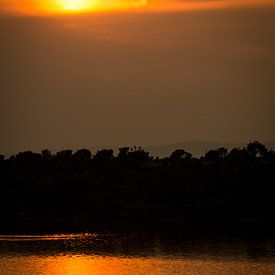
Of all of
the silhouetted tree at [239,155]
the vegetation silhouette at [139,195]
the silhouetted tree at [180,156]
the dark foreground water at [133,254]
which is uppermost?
the silhouetted tree at [180,156]

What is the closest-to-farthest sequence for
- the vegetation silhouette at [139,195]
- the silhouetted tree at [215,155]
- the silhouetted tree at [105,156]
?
the vegetation silhouette at [139,195] → the silhouetted tree at [105,156] → the silhouetted tree at [215,155]

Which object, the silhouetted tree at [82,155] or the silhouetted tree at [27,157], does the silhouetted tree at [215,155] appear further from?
the silhouetted tree at [27,157]

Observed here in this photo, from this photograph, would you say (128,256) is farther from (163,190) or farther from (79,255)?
(163,190)

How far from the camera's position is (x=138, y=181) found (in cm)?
10494

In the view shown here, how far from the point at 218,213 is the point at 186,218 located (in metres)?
3.08

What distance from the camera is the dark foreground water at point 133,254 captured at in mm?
56463

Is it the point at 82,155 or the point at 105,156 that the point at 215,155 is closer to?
the point at 105,156

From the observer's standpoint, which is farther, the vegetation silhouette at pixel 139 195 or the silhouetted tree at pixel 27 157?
the silhouetted tree at pixel 27 157

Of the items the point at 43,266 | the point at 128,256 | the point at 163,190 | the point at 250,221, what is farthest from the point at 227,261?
the point at 163,190

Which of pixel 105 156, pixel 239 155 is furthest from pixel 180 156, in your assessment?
pixel 239 155

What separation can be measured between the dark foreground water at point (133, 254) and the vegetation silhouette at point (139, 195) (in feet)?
40.4

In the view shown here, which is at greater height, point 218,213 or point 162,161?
point 162,161

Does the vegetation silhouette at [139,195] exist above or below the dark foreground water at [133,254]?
above

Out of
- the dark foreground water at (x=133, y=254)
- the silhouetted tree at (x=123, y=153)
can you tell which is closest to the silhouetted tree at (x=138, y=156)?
the silhouetted tree at (x=123, y=153)
